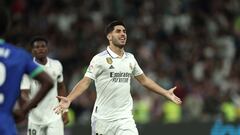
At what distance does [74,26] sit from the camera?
21781 mm

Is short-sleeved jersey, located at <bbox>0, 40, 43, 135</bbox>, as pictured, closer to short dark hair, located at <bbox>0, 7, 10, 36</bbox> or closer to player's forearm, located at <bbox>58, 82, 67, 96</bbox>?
short dark hair, located at <bbox>0, 7, 10, 36</bbox>

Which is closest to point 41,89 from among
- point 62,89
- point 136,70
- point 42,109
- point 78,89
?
point 78,89

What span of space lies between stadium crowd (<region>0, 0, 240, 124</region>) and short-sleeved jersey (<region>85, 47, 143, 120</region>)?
24.1 feet

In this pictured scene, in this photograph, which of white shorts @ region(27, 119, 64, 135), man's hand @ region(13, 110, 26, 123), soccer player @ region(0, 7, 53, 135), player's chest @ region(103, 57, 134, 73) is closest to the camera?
soccer player @ region(0, 7, 53, 135)

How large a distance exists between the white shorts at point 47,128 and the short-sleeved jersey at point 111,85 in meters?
1.30

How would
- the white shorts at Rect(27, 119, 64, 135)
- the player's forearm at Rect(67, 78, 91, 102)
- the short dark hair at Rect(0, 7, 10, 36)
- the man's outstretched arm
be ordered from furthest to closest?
the white shorts at Rect(27, 119, 64, 135), the player's forearm at Rect(67, 78, 91, 102), the man's outstretched arm, the short dark hair at Rect(0, 7, 10, 36)

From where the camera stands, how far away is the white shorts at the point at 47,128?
12336 millimetres

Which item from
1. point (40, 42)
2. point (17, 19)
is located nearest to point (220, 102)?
point (17, 19)

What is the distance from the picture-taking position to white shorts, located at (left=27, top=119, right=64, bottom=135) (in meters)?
12.3

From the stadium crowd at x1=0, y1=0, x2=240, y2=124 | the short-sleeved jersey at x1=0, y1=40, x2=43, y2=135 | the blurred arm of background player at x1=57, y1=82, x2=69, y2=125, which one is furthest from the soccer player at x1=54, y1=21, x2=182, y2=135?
the stadium crowd at x1=0, y1=0, x2=240, y2=124

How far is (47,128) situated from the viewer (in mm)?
12422

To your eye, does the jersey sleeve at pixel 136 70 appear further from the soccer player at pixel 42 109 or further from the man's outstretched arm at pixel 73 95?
the soccer player at pixel 42 109

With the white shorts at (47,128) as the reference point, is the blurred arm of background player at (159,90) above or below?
above

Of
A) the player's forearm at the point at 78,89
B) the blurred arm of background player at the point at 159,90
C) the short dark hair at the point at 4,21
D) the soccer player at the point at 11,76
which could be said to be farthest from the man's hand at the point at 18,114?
the blurred arm of background player at the point at 159,90
